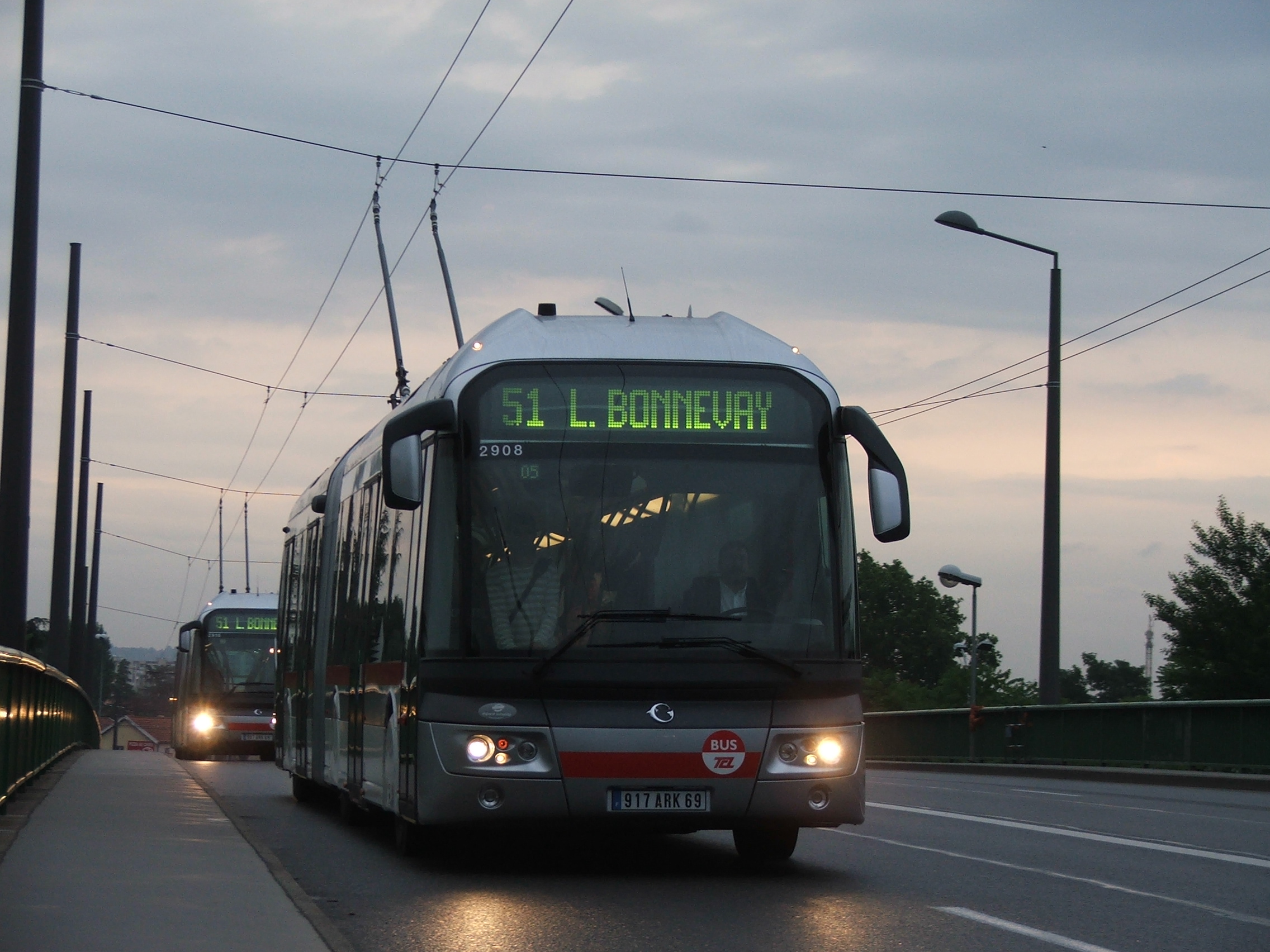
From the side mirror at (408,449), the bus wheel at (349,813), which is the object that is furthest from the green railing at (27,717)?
the side mirror at (408,449)

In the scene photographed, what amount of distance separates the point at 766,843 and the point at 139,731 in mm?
146218

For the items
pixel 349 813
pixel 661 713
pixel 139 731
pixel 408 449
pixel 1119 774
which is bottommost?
pixel 139 731

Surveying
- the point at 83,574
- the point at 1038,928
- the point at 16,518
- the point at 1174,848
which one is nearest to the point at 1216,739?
the point at 1174,848

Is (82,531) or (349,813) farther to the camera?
(82,531)

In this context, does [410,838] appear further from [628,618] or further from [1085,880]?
[1085,880]

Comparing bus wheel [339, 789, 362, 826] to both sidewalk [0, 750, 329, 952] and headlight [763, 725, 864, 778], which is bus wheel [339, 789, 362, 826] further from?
headlight [763, 725, 864, 778]

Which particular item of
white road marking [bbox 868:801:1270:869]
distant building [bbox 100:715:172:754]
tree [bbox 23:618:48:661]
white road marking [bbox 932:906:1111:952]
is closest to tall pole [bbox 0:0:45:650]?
white road marking [bbox 868:801:1270:869]

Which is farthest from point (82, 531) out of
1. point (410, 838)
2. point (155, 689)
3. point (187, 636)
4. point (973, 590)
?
point (155, 689)

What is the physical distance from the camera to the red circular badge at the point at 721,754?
1009cm

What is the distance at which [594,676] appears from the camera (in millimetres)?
10031

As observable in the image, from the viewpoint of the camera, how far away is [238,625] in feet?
123

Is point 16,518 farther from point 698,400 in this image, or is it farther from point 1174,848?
point 1174,848

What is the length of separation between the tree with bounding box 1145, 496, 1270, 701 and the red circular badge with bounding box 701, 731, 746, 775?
98.6 ft

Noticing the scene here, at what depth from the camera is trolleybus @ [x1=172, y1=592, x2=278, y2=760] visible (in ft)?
123
